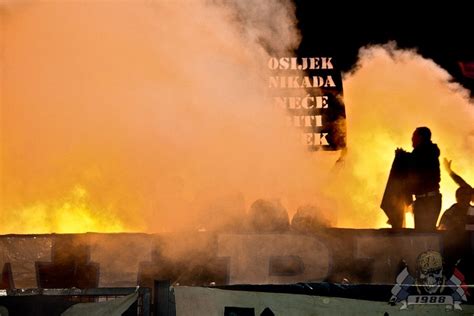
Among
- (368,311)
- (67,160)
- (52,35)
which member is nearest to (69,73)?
(52,35)

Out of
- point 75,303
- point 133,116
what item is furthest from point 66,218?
point 75,303

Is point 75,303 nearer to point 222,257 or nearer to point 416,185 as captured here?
point 222,257

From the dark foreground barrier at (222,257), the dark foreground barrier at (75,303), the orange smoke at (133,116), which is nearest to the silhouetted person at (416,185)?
the orange smoke at (133,116)

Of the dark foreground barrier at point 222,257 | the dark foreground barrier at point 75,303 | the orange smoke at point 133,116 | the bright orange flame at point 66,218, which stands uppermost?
the orange smoke at point 133,116

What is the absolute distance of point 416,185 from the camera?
20.3 ft

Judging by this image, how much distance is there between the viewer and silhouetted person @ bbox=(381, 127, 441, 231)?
5852 millimetres

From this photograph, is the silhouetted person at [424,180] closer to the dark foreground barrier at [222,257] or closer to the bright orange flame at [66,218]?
the dark foreground barrier at [222,257]

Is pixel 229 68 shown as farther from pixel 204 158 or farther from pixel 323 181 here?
pixel 323 181

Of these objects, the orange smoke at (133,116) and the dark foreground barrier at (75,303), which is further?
the orange smoke at (133,116)

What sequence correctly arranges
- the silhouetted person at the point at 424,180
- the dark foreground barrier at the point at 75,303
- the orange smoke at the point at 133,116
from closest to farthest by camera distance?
the dark foreground barrier at the point at 75,303
the silhouetted person at the point at 424,180
the orange smoke at the point at 133,116

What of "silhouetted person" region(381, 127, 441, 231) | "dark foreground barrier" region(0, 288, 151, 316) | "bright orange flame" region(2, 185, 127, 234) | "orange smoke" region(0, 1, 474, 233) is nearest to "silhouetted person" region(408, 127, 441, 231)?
"silhouetted person" region(381, 127, 441, 231)

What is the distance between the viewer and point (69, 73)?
646 cm

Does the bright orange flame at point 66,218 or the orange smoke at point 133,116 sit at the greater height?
the orange smoke at point 133,116

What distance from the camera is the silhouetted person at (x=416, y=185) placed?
5.85 m
